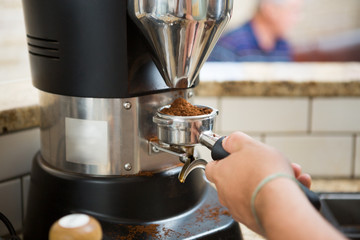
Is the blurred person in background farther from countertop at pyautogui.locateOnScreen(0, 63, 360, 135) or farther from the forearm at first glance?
the forearm

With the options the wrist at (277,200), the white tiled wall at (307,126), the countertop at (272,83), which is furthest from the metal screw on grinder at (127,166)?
the white tiled wall at (307,126)

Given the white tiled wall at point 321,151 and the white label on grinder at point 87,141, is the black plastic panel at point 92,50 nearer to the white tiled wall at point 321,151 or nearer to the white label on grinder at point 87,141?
the white label on grinder at point 87,141

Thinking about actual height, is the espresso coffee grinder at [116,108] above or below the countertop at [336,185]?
above

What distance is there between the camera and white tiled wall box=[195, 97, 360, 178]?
111cm

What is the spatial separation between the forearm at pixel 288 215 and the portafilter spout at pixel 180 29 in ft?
0.66

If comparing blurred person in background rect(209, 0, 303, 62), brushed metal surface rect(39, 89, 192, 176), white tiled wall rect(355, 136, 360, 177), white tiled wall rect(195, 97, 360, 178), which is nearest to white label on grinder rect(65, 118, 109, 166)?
brushed metal surface rect(39, 89, 192, 176)

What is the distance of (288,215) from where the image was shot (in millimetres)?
408

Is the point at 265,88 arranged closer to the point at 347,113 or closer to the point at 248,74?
the point at 248,74

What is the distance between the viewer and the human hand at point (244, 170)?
45cm

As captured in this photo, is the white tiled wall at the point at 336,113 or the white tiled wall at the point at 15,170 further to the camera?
the white tiled wall at the point at 336,113

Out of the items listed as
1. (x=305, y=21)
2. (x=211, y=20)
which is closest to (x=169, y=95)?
(x=211, y=20)

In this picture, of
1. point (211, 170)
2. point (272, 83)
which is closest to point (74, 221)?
point (211, 170)

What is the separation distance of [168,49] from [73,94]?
138 mm

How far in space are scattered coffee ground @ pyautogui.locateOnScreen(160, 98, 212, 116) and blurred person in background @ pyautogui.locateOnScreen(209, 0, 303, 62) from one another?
352 centimetres
